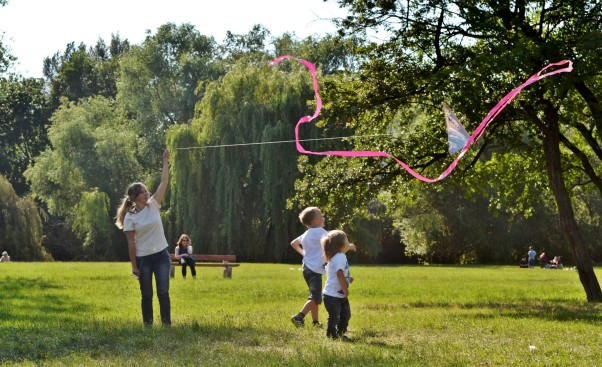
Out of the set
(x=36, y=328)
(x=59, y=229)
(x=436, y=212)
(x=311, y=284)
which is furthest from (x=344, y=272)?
A: (x=59, y=229)

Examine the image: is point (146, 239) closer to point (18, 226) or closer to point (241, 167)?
point (241, 167)

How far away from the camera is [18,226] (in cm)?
5141

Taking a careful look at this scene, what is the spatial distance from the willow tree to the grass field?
23.7m

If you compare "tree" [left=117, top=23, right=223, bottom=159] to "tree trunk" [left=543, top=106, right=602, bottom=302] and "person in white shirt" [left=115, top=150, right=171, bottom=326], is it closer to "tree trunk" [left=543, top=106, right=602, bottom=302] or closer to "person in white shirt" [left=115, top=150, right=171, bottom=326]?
"tree trunk" [left=543, top=106, right=602, bottom=302]

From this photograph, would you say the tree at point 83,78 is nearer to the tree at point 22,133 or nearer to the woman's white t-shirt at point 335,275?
the tree at point 22,133

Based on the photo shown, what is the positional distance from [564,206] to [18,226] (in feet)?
126

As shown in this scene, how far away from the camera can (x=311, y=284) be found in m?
11.9

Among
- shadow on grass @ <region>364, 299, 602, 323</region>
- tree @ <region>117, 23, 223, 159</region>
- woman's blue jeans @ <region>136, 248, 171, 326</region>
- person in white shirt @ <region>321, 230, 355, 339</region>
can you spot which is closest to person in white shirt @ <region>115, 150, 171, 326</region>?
woman's blue jeans @ <region>136, 248, 171, 326</region>

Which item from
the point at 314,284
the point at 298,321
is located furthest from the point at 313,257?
the point at 298,321

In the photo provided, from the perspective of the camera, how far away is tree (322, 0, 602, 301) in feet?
54.1

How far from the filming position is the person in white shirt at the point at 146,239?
11.5 m

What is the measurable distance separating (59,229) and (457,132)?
192 feet

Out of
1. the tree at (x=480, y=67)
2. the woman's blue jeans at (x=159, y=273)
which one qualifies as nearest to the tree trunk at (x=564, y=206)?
the tree at (x=480, y=67)

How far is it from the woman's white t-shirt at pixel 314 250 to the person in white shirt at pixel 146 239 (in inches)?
69.3
